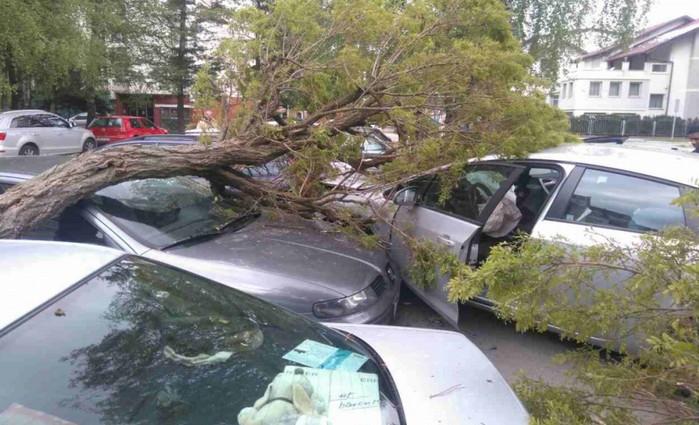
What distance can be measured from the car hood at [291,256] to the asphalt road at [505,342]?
34.5 inches

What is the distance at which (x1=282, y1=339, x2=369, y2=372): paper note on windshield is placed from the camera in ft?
6.32

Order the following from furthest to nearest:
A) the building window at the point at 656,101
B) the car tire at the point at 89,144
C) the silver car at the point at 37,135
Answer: the building window at the point at 656,101, the car tire at the point at 89,144, the silver car at the point at 37,135

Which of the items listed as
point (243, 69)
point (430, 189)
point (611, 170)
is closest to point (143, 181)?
point (243, 69)

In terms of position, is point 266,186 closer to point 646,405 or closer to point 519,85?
point 519,85

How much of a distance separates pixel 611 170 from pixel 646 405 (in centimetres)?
227

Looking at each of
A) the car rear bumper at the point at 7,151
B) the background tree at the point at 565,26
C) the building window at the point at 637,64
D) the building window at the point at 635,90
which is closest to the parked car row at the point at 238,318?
the background tree at the point at 565,26

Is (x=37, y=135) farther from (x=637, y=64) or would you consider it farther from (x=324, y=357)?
(x=637, y=64)

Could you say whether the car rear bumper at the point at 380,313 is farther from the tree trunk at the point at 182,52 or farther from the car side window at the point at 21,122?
the tree trunk at the point at 182,52

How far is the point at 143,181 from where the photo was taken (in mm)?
4387

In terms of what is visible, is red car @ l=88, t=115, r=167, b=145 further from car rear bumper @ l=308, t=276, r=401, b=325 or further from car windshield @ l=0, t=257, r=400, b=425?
car windshield @ l=0, t=257, r=400, b=425

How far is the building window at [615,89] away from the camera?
1711 inches

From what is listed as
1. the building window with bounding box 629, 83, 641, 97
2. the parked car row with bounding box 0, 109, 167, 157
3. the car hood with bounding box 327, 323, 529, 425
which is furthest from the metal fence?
the car hood with bounding box 327, 323, 529, 425

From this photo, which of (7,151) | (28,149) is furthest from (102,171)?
(28,149)

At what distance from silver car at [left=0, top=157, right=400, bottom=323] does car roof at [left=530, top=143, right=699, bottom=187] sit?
5.49 ft
